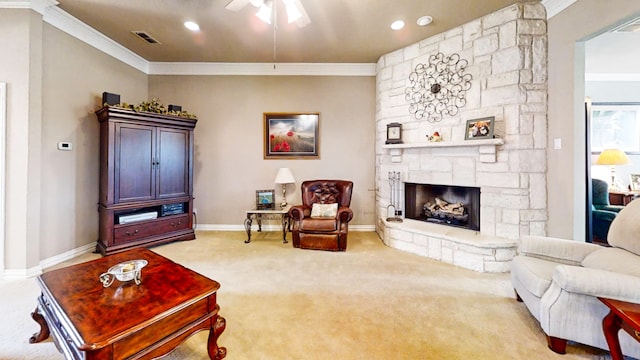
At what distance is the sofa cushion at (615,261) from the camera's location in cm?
163

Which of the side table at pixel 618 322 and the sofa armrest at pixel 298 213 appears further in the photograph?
the sofa armrest at pixel 298 213

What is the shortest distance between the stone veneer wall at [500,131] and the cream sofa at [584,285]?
102cm

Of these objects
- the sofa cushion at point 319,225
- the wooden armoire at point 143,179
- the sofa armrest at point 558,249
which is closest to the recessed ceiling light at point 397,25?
the sofa cushion at point 319,225

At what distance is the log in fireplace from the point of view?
11.6ft

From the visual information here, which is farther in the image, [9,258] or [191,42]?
[191,42]

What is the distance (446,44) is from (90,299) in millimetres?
4454

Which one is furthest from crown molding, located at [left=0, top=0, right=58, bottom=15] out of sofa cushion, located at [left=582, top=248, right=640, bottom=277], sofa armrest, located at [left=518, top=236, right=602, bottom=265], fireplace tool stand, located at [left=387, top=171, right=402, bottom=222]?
sofa cushion, located at [left=582, top=248, right=640, bottom=277]

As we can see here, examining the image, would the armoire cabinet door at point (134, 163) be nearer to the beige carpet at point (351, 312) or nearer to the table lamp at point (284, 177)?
the beige carpet at point (351, 312)

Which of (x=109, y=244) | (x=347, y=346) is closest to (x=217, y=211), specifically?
(x=109, y=244)

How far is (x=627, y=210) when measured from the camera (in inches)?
74.5

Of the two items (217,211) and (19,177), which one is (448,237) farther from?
(19,177)

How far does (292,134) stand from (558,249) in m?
3.86

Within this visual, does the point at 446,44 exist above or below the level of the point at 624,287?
above

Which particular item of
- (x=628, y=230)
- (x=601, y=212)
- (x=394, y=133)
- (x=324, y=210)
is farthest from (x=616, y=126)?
(x=324, y=210)
